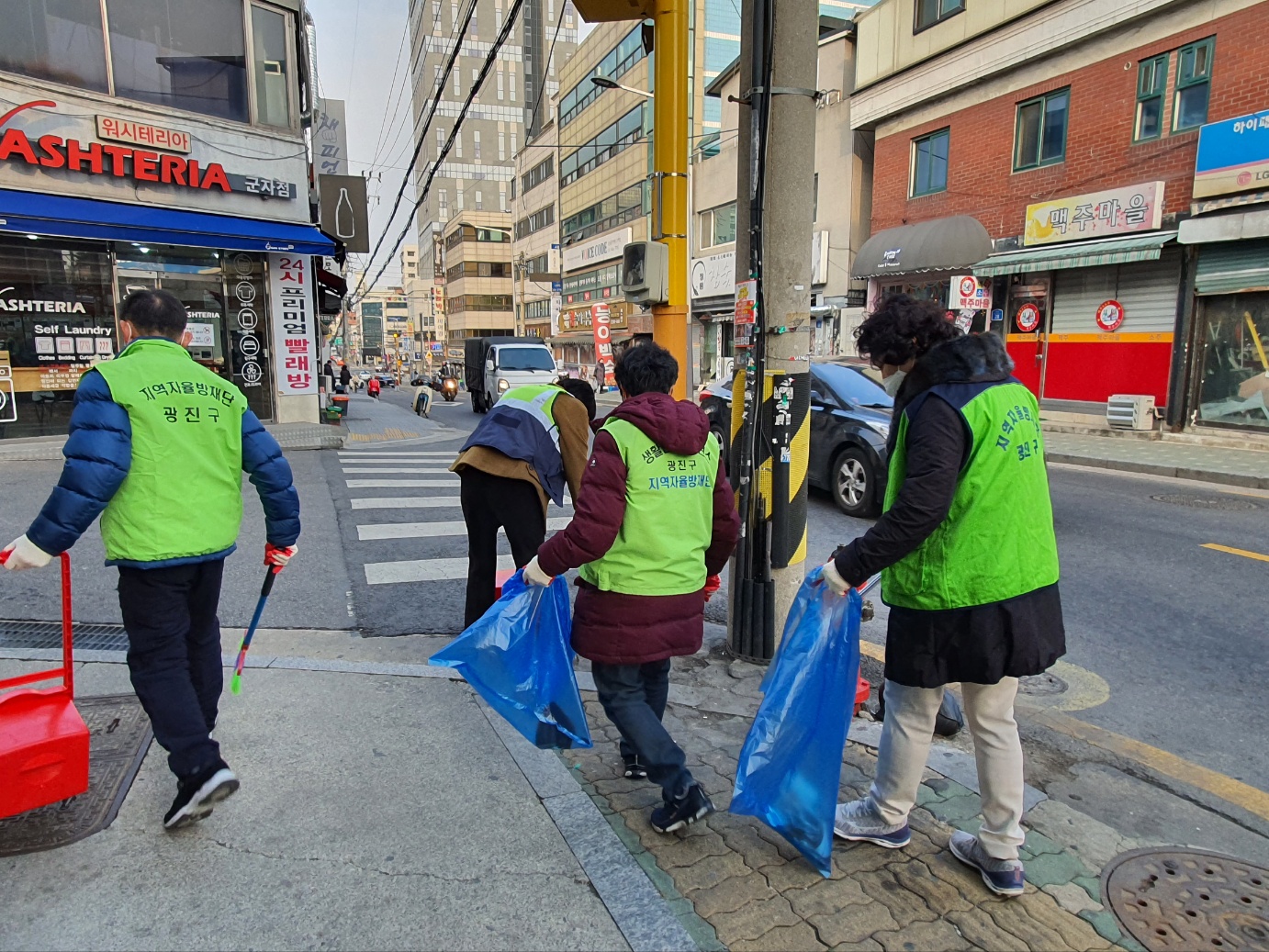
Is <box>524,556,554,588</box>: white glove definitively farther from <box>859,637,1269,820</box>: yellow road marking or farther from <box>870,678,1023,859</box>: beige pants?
<box>859,637,1269,820</box>: yellow road marking

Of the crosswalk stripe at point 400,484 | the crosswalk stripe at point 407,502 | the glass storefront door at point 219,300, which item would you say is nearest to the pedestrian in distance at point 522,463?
the crosswalk stripe at point 407,502

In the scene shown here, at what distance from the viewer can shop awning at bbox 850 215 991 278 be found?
17.9 metres

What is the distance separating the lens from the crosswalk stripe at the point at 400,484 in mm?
9906

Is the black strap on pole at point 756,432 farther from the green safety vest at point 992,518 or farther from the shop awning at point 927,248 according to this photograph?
the shop awning at point 927,248

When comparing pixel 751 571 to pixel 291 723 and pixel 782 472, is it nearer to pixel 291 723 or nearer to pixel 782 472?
pixel 782 472

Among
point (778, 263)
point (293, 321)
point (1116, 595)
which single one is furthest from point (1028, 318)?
point (778, 263)

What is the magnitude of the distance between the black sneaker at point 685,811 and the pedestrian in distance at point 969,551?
2.36ft

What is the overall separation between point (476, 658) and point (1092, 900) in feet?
7.21

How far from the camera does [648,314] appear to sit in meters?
5.98

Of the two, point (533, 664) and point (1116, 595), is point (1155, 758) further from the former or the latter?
point (533, 664)

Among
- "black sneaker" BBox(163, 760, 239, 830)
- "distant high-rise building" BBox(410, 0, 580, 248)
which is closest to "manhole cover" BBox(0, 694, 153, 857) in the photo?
"black sneaker" BBox(163, 760, 239, 830)

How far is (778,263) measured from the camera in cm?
402

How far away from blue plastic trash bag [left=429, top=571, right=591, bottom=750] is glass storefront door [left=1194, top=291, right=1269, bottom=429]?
15.2m

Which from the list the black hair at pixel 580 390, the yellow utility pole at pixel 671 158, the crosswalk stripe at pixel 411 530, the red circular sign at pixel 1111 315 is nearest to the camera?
the black hair at pixel 580 390
